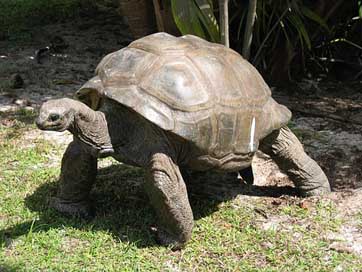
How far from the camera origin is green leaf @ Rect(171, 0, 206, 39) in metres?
5.42

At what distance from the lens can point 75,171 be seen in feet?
12.9

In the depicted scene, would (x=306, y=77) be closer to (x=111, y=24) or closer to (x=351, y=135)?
(x=351, y=135)

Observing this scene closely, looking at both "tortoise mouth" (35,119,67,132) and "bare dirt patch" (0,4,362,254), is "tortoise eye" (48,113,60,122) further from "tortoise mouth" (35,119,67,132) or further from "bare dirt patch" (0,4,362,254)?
"bare dirt patch" (0,4,362,254)

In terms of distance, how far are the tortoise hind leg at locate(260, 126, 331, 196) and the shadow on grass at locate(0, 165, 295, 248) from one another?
18 cm

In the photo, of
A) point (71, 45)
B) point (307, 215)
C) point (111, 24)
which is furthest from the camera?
point (111, 24)

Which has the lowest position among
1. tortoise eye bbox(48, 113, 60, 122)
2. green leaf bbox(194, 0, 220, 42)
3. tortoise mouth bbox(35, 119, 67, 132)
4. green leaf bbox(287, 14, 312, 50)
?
green leaf bbox(287, 14, 312, 50)

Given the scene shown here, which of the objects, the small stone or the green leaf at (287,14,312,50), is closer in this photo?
the green leaf at (287,14,312,50)

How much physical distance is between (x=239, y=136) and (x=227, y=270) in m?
0.80

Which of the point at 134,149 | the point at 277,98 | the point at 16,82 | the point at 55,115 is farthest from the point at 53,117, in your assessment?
the point at 277,98

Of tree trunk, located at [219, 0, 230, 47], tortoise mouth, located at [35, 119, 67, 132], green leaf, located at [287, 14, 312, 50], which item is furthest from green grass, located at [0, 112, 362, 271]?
green leaf, located at [287, 14, 312, 50]

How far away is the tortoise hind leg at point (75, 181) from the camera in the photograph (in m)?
3.89

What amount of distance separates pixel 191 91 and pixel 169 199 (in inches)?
24.6

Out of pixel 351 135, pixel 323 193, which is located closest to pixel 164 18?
pixel 351 135

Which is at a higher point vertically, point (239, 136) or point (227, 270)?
point (239, 136)
